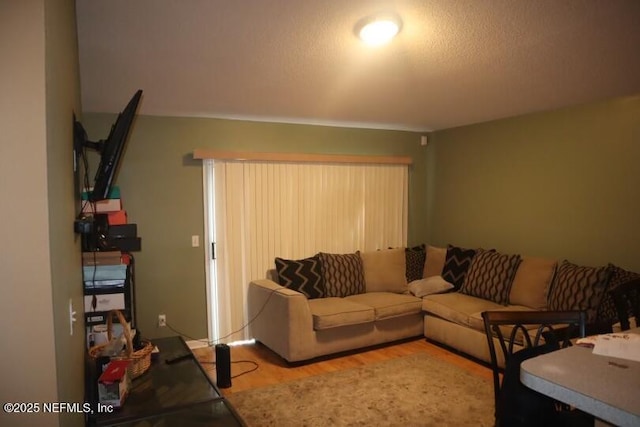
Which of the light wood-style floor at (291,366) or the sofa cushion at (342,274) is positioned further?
the sofa cushion at (342,274)

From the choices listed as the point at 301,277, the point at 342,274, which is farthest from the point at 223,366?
the point at 342,274

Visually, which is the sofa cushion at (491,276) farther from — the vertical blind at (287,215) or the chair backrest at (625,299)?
the chair backrest at (625,299)

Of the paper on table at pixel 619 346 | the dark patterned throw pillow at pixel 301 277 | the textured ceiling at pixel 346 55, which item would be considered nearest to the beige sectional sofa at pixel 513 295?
the dark patterned throw pillow at pixel 301 277

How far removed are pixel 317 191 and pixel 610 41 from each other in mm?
2910

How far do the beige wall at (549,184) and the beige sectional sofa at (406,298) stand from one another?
1.00 ft

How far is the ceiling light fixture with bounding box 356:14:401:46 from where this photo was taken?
1.93 m

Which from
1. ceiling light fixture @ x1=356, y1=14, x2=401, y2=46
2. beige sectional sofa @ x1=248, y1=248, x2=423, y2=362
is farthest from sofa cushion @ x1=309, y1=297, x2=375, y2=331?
ceiling light fixture @ x1=356, y1=14, x2=401, y2=46

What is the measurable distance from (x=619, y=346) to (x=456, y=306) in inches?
94.8

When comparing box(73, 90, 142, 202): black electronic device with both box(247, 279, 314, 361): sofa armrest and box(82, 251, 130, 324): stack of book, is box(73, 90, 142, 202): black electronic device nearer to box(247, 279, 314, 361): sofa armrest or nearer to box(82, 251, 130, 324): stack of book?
box(82, 251, 130, 324): stack of book

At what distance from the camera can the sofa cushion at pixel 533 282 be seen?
12.0ft

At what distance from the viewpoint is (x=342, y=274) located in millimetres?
4297

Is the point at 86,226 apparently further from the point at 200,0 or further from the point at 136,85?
the point at 136,85

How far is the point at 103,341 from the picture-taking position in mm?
2730

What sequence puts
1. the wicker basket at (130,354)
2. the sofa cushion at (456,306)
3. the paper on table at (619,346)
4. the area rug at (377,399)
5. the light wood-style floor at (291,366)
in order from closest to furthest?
1. the paper on table at (619,346)
2. the wicker basket at (130,354)
3. the area rug at (377,399)
4. the light wood-style floor at (291,366)
5. the sofa cushion at (456,306)
